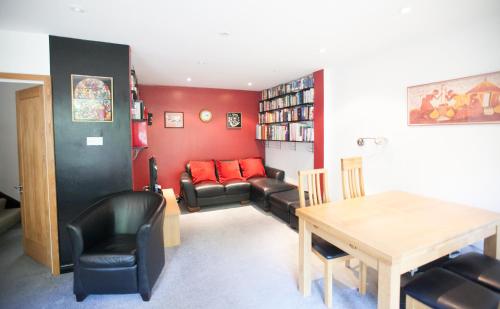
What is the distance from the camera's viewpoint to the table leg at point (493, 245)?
1982 mm

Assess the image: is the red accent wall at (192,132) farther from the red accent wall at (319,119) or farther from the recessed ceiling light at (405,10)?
the recessed ceiling light at (405,10)

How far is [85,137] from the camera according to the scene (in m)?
2.73

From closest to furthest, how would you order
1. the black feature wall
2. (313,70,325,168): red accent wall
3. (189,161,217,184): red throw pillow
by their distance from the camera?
the black feature wall, (313,70,325,168): red accent wall, (189,161,217,184): red throw pillow

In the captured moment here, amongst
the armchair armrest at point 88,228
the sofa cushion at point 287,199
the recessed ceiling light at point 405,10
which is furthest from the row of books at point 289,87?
the armchair armrest at point 88,228

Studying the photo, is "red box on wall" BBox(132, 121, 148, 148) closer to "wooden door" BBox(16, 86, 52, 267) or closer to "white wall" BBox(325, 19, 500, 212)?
"wooden door" BBox(16, 86, 52, 267)

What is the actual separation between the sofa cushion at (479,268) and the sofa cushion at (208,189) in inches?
138

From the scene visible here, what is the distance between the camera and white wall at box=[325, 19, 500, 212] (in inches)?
93.4

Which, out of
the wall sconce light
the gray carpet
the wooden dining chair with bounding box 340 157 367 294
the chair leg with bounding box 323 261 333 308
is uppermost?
the wall sconce light

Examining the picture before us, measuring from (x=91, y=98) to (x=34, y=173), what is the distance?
1033 millimetres

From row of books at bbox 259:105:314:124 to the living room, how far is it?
401 mm

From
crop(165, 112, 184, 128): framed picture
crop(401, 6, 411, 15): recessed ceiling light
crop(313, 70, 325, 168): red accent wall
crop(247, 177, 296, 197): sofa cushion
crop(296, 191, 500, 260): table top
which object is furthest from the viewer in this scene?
crop(165, 112, 184, 128): framed picture

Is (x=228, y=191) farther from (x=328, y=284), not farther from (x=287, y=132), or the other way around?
(x=328, y=284)

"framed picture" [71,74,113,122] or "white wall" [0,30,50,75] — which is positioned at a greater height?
"white wall" [0,30,50,75]

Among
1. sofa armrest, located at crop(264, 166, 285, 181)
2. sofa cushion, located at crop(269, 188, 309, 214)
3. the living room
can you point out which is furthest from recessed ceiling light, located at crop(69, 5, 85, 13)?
sofa armrest, located at crop(264, 166, 285, 181)
